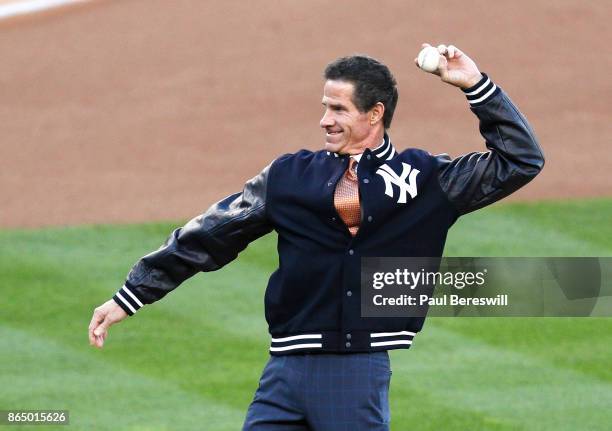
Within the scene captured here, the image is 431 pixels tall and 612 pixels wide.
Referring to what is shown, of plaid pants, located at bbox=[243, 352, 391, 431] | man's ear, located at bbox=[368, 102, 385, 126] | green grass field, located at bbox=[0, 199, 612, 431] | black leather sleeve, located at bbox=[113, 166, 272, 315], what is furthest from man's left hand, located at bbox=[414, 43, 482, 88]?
green grass field, located at bbox=[0, 199, 612, 431]

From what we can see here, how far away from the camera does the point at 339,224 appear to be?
4.57 m

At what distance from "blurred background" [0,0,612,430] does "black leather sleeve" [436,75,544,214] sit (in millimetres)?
2724

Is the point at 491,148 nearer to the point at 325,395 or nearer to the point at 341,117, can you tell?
the point at 341,117

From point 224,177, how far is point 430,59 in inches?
280

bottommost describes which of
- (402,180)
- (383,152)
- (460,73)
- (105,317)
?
(105,317)

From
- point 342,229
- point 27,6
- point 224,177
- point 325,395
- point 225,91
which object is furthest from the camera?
point 27,6

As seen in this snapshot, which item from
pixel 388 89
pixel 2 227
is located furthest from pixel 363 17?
pixel 388 89

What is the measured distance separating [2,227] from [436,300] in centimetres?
398

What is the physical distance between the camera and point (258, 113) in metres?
12.6

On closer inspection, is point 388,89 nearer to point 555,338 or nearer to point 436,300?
point 436,300

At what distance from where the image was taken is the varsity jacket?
4.52 metres

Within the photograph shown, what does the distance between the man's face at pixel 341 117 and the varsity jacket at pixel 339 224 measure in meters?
0.07

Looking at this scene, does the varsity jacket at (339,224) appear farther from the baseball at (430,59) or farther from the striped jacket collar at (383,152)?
the baseball at (430,59)

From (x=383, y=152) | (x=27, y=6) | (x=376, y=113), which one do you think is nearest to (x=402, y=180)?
(x=383, y=152)
